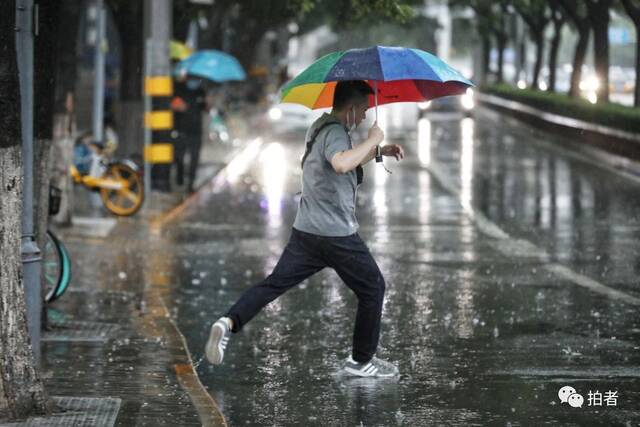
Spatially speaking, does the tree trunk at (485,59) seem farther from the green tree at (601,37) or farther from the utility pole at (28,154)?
the utility pole at (28,154)

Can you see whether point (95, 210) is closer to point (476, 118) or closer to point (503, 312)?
point (503, 312)

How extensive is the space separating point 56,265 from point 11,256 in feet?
14.4

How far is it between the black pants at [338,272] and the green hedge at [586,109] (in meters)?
20.1

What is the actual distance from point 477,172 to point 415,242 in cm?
1067

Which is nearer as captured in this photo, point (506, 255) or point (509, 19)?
point (506, 255)

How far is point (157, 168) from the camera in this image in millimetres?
22125

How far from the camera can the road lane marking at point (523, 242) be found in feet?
40.3

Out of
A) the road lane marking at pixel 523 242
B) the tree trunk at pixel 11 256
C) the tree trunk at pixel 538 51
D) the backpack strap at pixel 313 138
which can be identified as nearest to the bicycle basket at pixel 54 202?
the backpack strap at pixel 313 138

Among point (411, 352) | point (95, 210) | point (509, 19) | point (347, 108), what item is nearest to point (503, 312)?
point (411, 352)

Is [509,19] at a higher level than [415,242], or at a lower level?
higher

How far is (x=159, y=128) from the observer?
21.6 meters

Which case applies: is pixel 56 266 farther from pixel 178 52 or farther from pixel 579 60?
pixel 579 60

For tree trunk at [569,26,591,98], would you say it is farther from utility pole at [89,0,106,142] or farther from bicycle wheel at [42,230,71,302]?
bicycle wheel at [42,230,71,302]

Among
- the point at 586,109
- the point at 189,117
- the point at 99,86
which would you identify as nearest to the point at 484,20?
the point at 586,109
